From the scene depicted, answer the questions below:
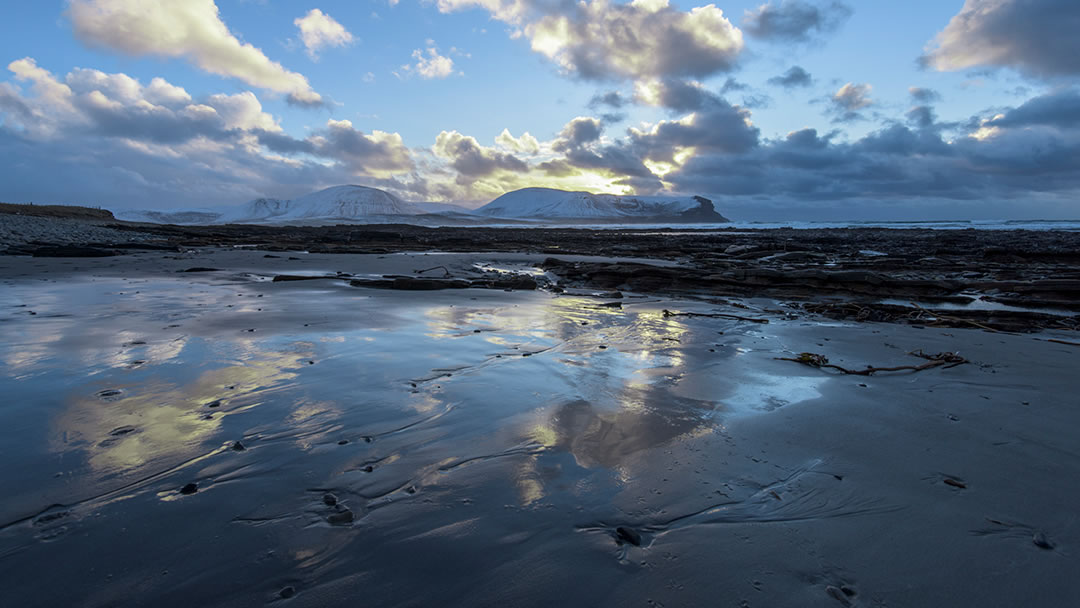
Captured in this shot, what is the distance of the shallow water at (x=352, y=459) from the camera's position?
5.12 ft

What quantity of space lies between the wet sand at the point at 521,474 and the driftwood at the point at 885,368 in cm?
10

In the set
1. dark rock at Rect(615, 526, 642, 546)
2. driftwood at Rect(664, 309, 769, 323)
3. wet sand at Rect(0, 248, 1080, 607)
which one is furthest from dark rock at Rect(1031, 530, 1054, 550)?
driftwood at Rect(664, 309, 769, 323)

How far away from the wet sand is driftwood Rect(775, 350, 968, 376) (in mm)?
103

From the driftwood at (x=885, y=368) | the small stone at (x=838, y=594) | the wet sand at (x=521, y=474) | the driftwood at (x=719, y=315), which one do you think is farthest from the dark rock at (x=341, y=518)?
the driftwood at (x=719, y=315)

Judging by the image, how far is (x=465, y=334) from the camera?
514cm

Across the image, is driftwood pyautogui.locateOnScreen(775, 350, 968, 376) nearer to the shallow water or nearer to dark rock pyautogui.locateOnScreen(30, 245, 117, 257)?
the shallow water

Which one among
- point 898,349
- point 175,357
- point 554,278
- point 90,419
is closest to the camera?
point 90,419

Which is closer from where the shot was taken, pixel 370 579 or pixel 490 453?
pixel 370 579

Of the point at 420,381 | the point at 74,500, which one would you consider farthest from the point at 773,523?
the point at 74,500

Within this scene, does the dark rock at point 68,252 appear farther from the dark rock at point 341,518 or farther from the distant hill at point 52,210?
the distant hill at point 52,210

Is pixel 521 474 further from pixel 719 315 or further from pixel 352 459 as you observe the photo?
pixel 719 315

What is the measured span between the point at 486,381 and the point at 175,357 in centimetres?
257

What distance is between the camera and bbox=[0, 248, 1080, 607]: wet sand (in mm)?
1523

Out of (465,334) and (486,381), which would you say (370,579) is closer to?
(486,381)
